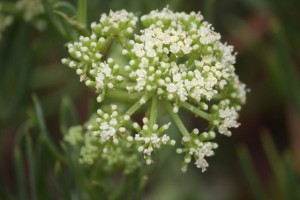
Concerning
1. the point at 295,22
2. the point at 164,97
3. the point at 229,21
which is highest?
the point at 229,21

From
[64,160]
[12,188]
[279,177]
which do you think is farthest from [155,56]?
[12,188]

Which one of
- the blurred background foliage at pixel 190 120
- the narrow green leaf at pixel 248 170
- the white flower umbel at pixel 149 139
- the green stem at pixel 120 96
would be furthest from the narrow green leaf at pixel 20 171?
the narrow green leaf at pixel 248 170

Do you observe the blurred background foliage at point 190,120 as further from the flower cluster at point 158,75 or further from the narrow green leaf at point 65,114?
the flower cluster at point 158,75

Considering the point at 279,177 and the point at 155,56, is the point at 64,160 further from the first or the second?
the point at 279,177

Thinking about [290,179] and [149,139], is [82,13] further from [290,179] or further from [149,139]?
[290,179]

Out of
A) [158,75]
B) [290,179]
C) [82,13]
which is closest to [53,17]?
[82,13]

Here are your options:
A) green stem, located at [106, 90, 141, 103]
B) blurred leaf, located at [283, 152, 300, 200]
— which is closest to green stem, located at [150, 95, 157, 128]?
green stem, located at [106, 90, 141, 103]

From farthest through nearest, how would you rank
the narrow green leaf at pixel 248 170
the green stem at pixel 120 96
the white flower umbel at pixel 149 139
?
the narrow green leaf at pixel 248 170, the green stem at pixel 120 96, the white flower umbel at pixel 149 139

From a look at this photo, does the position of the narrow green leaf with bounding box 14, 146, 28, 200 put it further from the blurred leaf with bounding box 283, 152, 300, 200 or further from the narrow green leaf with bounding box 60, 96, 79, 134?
the blurred leaf with bounding box 283, 152, 300, 200
